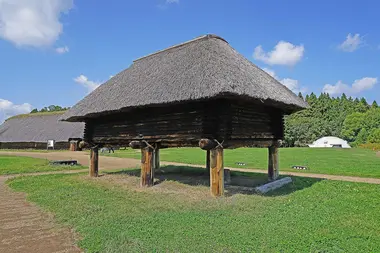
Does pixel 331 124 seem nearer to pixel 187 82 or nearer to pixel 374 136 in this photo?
pixel 374 136

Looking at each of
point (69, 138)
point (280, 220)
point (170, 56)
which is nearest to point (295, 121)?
point (69, 138)

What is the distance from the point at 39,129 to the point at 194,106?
44.0 meters

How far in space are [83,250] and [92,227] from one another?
1.25 meters

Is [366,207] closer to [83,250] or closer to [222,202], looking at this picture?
[222,202]

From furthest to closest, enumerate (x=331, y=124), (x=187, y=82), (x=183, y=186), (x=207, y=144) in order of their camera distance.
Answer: (x=331, y=124) < (x=183, y=186) < (x=187, y=82) < (x=207, y=144)

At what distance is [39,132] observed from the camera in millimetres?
Result: 46594

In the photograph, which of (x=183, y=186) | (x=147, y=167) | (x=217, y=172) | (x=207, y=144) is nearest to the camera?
(x=207, y=144)

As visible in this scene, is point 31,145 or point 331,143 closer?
point 31,145

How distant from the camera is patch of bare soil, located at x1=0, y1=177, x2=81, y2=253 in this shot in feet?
18.5

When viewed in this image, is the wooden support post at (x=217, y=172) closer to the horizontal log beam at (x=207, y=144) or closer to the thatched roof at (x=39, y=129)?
the horizontal log beam at (x=207, y=144)

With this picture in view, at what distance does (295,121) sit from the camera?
6881 centimetres

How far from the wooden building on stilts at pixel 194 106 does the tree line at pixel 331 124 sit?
50506 millimetres

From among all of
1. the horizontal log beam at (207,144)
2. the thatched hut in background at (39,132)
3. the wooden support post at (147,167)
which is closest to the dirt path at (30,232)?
the wooden support post at (147,167)

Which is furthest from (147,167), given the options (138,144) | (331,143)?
(331,143)
